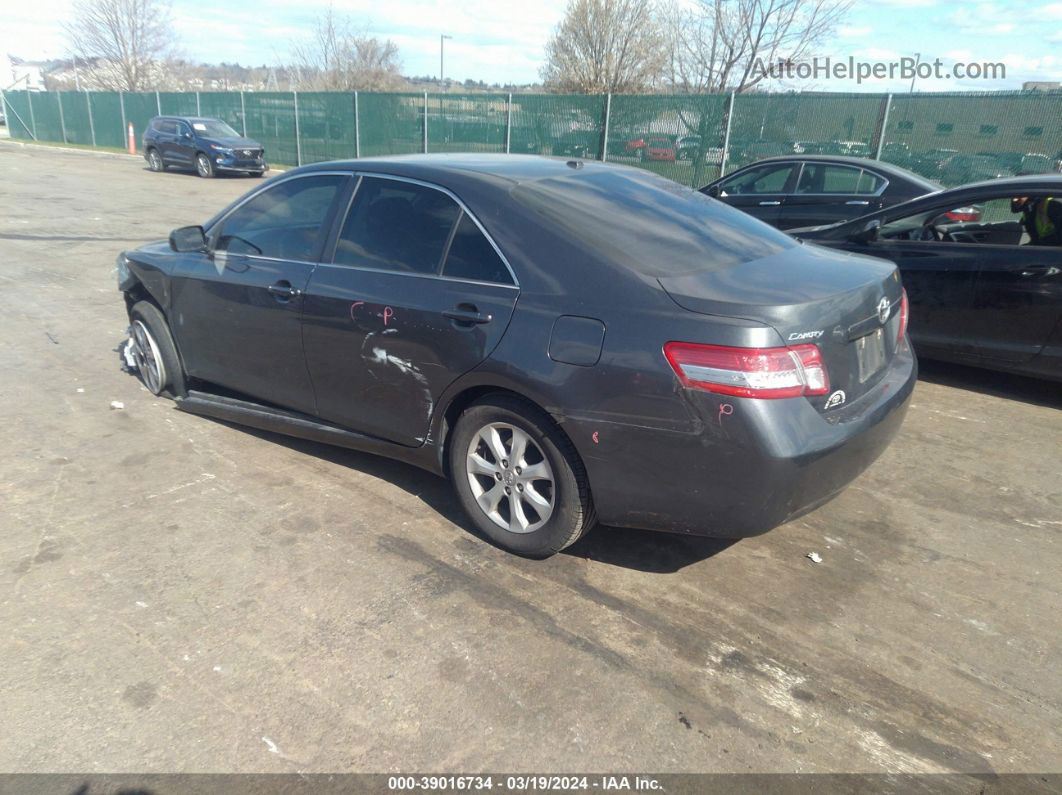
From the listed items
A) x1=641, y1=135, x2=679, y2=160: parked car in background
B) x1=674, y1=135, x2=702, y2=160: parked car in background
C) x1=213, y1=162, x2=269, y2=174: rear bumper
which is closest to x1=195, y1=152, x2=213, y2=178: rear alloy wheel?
x1=213, y1=162, x2=269, y2=174: rear bumper

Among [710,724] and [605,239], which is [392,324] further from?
[710,724]

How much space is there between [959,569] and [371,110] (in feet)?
75.1

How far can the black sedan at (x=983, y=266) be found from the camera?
520 cm

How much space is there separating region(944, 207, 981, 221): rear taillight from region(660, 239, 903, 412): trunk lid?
2726 mm

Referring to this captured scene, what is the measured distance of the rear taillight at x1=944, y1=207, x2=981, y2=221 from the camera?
580 cm

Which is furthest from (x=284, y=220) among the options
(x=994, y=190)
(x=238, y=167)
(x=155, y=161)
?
(x=155, y=161)

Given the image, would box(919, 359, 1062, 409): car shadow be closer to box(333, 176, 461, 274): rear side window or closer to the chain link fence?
box(333, 176, 461, 274): rear side window

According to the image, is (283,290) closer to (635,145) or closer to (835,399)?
(835,399)

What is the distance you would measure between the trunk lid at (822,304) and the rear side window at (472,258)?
73 cm

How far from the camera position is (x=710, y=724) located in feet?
8.38

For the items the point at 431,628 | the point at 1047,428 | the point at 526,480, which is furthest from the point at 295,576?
the point at 1047,428

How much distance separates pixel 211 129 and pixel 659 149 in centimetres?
1402

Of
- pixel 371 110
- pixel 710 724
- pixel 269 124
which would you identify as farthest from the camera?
pixel 269 124

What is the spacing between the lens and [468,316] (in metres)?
3.34
